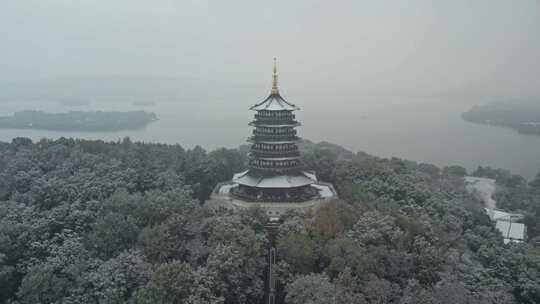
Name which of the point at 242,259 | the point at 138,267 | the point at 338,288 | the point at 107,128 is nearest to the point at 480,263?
the point at 338,288

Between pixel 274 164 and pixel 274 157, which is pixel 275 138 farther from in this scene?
pixel 274 164

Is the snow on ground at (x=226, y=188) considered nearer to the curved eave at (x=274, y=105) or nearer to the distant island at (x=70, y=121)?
the curved eave at (x=274, y=105)

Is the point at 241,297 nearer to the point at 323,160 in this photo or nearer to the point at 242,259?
the point at 242,259

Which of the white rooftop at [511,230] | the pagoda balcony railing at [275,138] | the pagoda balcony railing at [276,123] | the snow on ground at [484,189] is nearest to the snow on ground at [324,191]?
the pagoda balcony railing at [275,138]

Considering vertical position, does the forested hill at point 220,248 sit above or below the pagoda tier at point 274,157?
below

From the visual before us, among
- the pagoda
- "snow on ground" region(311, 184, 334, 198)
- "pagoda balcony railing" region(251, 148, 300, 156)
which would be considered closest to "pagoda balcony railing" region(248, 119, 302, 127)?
the pagoda
